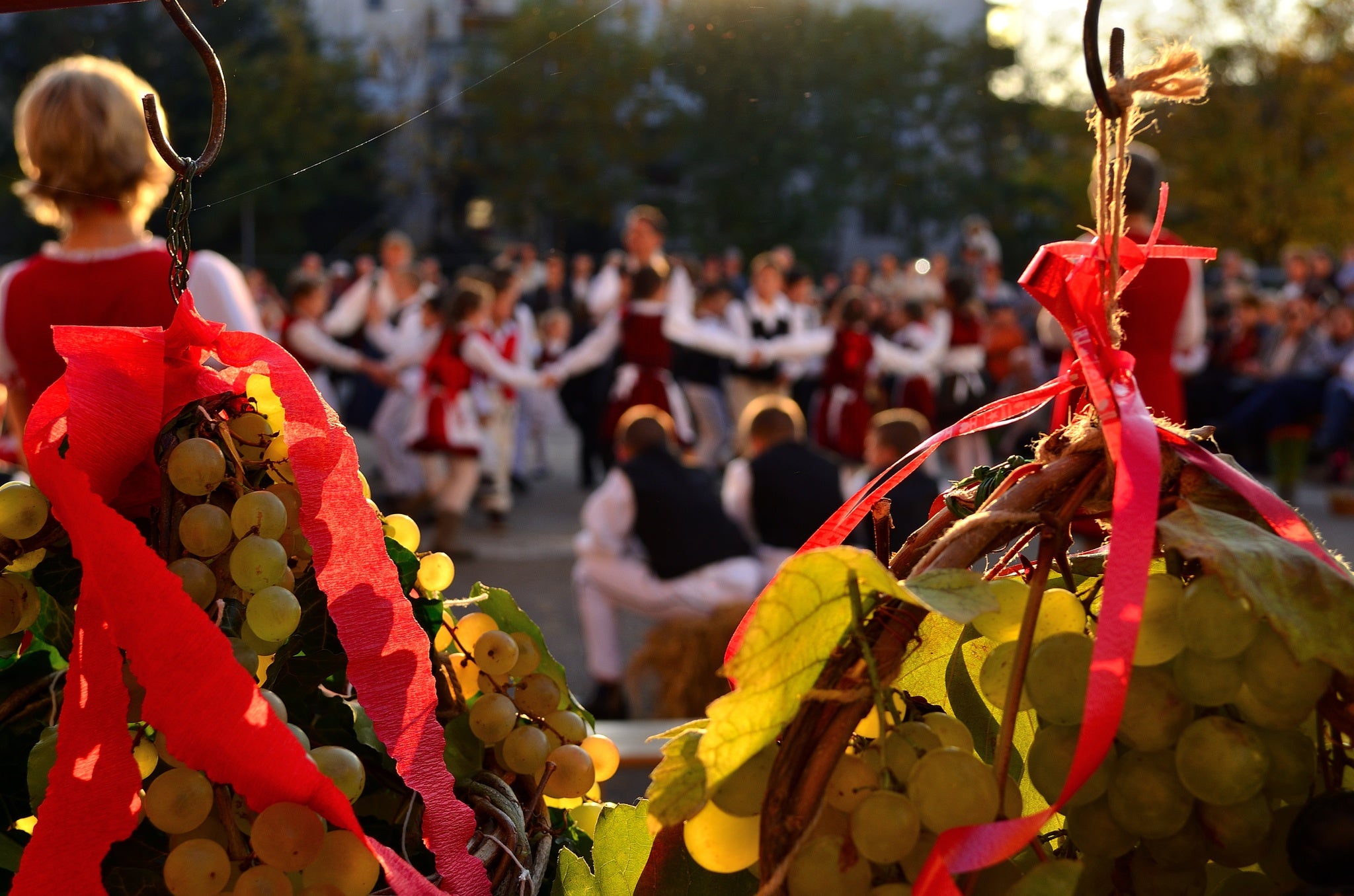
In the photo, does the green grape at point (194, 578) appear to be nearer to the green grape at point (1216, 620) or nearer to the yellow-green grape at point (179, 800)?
the yellow-green grape at point (179, 800)

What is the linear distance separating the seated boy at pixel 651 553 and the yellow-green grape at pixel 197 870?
2931mm

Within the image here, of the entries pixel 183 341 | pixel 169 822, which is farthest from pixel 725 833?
pixel 183 341

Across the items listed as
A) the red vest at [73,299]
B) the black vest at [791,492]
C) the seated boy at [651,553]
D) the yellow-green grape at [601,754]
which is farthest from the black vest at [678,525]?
the yellow-green grape at [601,754]

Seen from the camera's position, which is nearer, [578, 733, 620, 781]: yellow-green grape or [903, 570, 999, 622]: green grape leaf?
[903, 570, 999, 622]: green grape leaf

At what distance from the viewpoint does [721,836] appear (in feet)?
1.78

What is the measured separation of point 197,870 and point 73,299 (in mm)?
1398

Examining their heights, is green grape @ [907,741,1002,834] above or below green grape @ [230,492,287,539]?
below

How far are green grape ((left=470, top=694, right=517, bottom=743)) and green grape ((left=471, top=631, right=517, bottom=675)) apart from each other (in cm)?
2

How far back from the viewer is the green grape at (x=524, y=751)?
27.2 inches

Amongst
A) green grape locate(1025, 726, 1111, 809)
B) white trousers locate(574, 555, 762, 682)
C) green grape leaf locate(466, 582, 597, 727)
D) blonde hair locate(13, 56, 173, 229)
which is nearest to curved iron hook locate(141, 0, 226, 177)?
green grape leaf locate(466, 582, 597, 727)

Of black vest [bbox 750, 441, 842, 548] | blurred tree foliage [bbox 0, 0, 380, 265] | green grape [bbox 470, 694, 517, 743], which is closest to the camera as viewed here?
green grape [bbox 470, 694, 517, 743]

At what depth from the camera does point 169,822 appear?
57 cm

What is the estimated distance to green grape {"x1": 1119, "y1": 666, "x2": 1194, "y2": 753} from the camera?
51cm

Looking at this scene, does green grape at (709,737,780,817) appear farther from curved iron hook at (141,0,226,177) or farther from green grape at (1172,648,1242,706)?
curved iron hook at (141,0,226,177)
